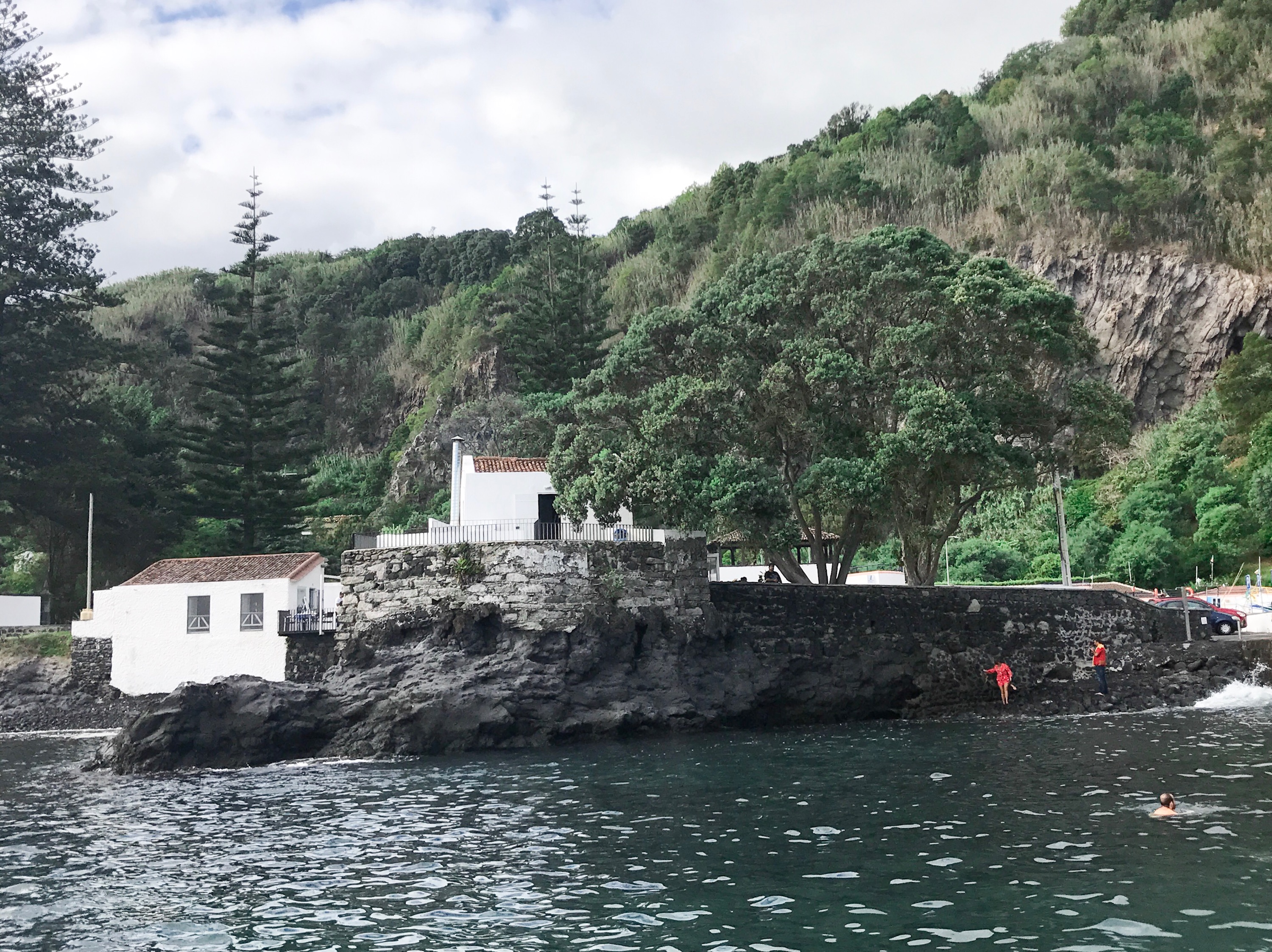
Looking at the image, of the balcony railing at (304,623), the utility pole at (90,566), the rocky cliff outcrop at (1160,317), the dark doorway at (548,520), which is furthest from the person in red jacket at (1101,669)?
the utility pole at (90,566)

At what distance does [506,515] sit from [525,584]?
14.3ft

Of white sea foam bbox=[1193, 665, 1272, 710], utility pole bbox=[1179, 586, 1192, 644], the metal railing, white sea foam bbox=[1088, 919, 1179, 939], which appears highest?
the metal railing

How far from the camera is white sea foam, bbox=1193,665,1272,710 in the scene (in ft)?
94.2

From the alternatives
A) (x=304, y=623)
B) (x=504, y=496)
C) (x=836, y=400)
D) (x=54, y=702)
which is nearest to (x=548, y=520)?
(x=504, y=496)

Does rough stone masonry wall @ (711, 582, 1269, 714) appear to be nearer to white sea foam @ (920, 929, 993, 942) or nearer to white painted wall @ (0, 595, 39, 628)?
white sea foam @ (920, 929, 993, 942)

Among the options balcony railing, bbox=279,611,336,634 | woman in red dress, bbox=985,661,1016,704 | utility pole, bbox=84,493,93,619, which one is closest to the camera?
woman in red dress, bbox=985,661,1016,704

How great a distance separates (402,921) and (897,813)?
7.53 m

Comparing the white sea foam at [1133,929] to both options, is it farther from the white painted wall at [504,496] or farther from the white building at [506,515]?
the white painted wall at [504,496]

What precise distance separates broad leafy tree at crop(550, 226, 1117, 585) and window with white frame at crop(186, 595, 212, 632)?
1043 centimetres

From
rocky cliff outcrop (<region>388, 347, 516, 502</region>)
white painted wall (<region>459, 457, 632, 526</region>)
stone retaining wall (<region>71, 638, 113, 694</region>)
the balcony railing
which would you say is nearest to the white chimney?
white painted wall (<region>459, 457, 632, 526</region>)

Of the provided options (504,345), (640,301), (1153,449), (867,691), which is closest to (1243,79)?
(1153,449)

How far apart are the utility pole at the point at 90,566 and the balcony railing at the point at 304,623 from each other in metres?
7.30

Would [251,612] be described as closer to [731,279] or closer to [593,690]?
[593,690]

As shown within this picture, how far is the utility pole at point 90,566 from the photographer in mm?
36162
